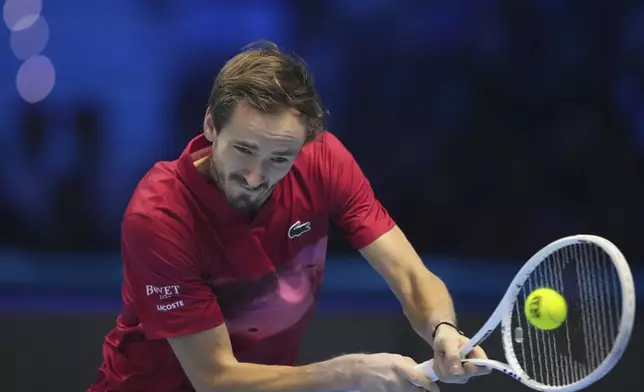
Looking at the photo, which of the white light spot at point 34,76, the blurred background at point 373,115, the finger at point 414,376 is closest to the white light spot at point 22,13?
the blurred background at point 373,115

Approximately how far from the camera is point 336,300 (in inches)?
125

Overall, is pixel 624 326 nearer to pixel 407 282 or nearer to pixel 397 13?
pixel 407 282

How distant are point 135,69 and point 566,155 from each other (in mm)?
1559

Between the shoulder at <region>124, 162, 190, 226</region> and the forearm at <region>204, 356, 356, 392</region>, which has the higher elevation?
the shoulder at <region>124, 162, 190, 226</region>

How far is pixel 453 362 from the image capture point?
1.60m


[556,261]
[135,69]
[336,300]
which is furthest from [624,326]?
[135,69]

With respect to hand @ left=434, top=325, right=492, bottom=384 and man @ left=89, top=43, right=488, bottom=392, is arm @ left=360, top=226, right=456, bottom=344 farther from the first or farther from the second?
hand @ left=434, top=325, right=492, bottom=384

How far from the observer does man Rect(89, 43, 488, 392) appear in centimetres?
159

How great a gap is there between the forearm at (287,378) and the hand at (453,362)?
0.54 ft

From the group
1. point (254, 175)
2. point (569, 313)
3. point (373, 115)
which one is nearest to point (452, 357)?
point (569, 313)

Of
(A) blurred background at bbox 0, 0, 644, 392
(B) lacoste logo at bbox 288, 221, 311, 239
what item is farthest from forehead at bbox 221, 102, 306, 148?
(A) blurred background at bbox 0, 0, 644, 392

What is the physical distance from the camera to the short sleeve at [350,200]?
6.15 feet

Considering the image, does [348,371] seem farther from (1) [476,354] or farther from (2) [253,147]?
(2) [253,147]

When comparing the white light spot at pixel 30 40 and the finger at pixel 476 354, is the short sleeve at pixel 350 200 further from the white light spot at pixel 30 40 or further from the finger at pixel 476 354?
the white light spot at pixel 30 40
